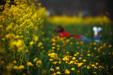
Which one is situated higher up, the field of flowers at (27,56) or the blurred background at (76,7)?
the blurred background at (76,7)

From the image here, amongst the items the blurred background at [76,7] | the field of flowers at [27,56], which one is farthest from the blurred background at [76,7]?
the field of flowers at [27,56]

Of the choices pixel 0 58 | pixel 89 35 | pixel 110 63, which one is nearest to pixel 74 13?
pixel 89 35

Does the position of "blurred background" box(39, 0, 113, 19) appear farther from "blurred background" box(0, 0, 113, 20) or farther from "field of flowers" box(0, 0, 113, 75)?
"field of flowers" box(0, 0, 113, 75)

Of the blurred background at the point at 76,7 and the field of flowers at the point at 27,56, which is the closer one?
the field of flowers at the point at 27,56

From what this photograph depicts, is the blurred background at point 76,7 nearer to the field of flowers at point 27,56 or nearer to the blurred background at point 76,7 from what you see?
the blurred background at point 76,7

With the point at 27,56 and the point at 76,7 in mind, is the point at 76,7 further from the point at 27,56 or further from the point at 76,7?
the point at 27,56

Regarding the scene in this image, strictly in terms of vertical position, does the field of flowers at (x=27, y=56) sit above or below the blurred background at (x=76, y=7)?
below

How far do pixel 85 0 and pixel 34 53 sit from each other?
426 inches

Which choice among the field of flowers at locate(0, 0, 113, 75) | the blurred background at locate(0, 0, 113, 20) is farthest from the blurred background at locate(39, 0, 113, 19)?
the field of flowers at locate(0, 0, 113, 75)

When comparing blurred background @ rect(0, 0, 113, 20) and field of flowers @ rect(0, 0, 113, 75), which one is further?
blurred background @ rect(0, 0, 113, 20)

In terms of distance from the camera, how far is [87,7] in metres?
11.5

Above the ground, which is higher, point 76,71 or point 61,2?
point 61,2

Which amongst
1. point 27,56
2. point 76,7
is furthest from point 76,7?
point 27,56

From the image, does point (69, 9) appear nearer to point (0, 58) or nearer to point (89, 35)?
point (89, 35)
